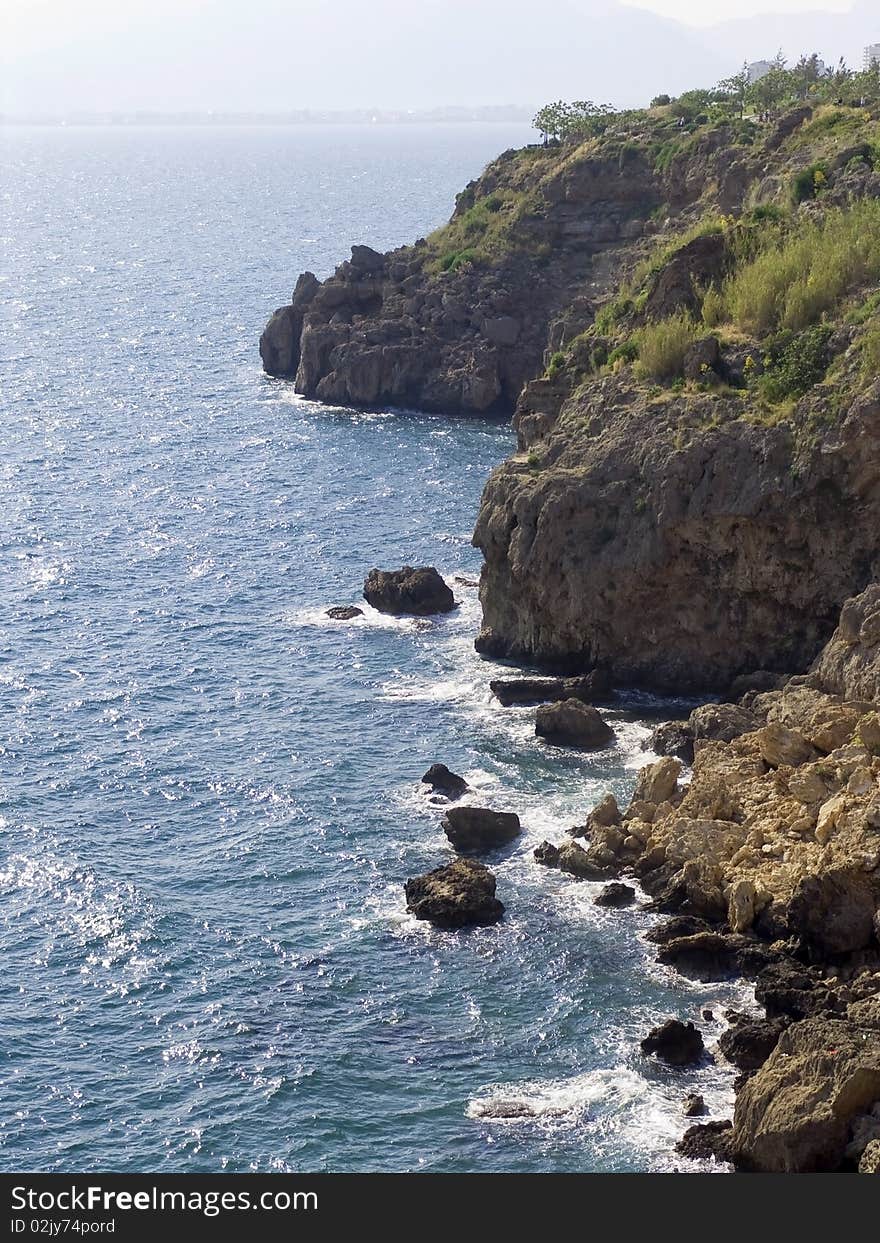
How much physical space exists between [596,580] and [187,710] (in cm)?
1843

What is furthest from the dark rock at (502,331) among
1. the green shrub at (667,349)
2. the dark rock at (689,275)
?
the green shrub at (667,349)

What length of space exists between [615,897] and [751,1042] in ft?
34.3

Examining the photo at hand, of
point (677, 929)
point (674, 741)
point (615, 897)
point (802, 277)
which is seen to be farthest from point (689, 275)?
point (677, 929)

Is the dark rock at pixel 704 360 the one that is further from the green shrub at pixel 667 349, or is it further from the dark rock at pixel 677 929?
the dark rock at pixel 677 929

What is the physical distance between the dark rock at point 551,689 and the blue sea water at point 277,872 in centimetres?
172

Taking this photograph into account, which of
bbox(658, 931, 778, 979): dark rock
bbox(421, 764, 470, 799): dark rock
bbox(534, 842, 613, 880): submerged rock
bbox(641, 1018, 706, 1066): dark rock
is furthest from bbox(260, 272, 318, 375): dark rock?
bbox(641, 1018, 706, 1066): dark rock

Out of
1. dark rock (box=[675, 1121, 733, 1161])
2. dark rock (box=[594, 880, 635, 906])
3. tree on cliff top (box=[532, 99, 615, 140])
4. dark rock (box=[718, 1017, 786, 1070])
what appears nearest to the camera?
dark rock (box=[675, 1121, 733, 1161])

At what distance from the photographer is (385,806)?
70500mm

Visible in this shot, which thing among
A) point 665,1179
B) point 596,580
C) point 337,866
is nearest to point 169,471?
point 596,580

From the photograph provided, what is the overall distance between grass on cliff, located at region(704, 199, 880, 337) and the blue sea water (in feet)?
63.5

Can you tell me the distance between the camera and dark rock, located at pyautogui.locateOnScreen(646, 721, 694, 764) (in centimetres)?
7150

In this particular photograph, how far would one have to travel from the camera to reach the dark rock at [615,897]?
61219 millimetres

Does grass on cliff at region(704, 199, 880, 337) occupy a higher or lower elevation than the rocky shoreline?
higher

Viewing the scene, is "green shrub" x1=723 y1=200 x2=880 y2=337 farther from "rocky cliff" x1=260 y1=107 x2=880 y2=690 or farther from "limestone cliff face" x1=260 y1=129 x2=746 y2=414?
"limestone cliff face" x1=260 y1=129 x2=746 y2=414
